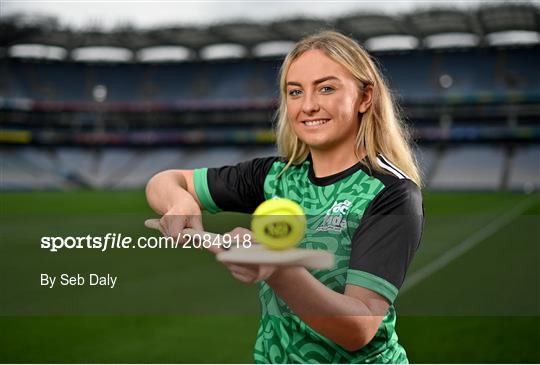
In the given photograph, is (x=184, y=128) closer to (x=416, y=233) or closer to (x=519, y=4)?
(x=519, y=4)

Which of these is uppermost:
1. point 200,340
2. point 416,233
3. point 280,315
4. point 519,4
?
point 519,4

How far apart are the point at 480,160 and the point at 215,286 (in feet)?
97.9

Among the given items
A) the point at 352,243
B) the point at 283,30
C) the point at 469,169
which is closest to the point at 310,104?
the point at 352,243

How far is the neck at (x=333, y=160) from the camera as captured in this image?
1.79m

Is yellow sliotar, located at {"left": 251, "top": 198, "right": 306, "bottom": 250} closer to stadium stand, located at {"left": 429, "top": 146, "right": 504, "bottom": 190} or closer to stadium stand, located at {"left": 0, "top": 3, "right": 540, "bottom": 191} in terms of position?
stadium stand, located at {"left": 0, "top": 3, "right": 540, "bottom": 191}

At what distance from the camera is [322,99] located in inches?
66.6

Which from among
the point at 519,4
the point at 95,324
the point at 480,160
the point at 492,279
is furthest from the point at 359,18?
the point at 95,324

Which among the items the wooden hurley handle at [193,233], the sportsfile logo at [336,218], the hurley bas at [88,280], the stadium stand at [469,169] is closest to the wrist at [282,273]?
the wooden hurley handle at [193,233]

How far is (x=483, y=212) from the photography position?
17.0 meters

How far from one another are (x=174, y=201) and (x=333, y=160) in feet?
1.67

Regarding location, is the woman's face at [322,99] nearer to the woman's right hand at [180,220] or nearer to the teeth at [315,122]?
the teeth at [315,122]

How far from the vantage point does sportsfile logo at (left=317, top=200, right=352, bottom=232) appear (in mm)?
1688

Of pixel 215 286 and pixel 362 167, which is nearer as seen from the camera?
pixel 362 167

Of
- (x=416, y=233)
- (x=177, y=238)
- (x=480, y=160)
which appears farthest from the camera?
(x=480, y=160)
